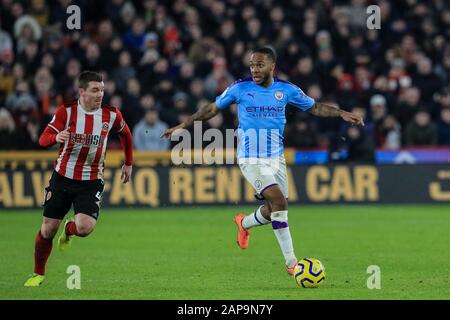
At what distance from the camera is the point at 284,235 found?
10273 mm

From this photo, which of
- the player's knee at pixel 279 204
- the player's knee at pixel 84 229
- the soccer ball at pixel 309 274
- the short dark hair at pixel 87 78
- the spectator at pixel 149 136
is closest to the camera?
the soccer ball at pixel 309 274

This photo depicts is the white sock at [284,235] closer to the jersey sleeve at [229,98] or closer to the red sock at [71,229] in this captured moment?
the jersey sleeve at [229,98]

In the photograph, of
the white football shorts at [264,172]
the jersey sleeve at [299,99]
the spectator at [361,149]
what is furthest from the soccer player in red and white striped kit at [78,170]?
the spectator at [361,149]

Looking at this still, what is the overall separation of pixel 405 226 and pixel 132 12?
8.67 meters

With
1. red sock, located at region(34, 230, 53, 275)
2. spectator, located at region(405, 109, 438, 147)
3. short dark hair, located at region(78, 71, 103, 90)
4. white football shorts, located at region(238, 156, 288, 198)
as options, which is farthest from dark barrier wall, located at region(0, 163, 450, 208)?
short dark hair, located at region(78, 71, 103, 90)

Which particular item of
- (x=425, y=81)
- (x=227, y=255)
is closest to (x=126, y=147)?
(x=227, y=255)

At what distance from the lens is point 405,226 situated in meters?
16.2

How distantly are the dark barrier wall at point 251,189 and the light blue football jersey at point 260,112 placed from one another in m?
8.12

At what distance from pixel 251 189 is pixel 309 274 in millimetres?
9285

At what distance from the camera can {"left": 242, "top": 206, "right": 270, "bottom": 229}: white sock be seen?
1116cm

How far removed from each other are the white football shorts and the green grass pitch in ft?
3.01

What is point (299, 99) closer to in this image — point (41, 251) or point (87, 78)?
point (87, 78)

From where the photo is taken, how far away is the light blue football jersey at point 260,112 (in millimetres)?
10703
